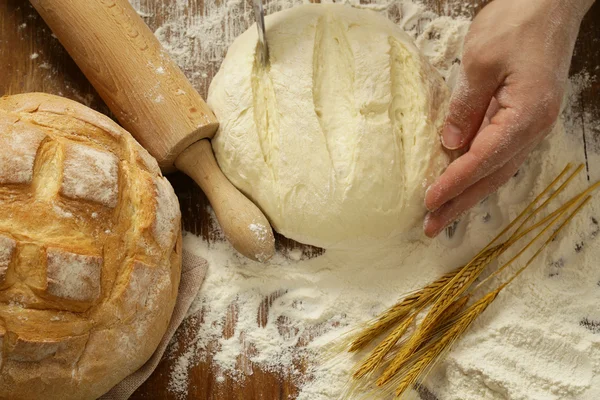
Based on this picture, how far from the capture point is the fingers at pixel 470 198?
1.63m

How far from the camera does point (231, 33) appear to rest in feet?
6.20

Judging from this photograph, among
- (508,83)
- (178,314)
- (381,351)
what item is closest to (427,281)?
(381,351)

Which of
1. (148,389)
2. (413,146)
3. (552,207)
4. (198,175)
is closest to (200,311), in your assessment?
(148,389)

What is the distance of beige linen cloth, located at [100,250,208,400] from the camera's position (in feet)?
5.40

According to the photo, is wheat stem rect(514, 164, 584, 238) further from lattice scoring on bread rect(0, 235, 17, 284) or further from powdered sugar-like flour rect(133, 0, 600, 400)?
lattice scoring on bread rect(0, 235, 17, 284)

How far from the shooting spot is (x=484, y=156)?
1525 millimetres

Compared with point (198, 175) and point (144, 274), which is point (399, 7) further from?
point (144, 274)

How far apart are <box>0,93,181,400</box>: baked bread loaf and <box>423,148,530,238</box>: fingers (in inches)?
27.0

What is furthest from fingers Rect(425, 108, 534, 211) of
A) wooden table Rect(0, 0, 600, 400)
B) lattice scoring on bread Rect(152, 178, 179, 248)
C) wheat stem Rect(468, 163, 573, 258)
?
lattice scoring on bread Rect(152, 178, 179, 248)

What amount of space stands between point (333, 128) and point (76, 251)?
72cm

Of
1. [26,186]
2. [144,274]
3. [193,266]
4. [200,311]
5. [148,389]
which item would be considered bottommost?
[148,389]

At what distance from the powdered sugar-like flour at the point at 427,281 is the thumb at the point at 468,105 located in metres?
0.25

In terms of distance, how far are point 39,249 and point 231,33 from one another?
889mm

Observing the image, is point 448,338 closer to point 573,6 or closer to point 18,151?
point 573,6
